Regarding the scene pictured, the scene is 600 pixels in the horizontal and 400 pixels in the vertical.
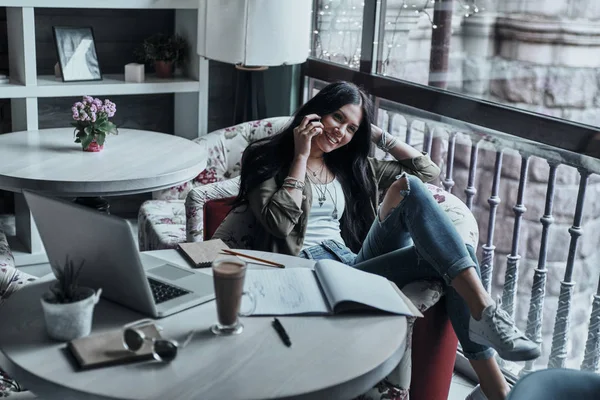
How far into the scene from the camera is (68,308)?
1352mm

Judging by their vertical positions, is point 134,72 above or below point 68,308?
above

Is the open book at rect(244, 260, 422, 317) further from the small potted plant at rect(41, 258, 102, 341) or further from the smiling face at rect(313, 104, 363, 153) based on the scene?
the smiling face at rect(313, 104, 363, 153)

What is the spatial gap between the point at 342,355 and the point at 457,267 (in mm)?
726

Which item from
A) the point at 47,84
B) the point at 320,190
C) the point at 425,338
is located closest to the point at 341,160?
the point at 320,190

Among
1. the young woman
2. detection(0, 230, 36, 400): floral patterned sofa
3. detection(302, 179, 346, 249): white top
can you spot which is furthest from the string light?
detection(0, 230, 36, 400): floral patterned sofa

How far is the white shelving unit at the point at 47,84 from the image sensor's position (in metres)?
3.25

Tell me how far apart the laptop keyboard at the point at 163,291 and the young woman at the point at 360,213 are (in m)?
0.59

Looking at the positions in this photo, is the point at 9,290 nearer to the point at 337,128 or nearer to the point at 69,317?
the point at 69,317

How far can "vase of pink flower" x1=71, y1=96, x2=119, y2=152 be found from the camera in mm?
2861

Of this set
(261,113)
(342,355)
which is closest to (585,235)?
(342,355)

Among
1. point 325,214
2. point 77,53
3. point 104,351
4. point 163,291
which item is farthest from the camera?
point 77,53

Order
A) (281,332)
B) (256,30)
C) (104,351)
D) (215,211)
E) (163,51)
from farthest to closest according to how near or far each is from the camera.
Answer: (163,51)
(256,30)
(215,211)
(281,332)
(104,351)

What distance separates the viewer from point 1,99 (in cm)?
358

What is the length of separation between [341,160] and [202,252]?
78 cm
